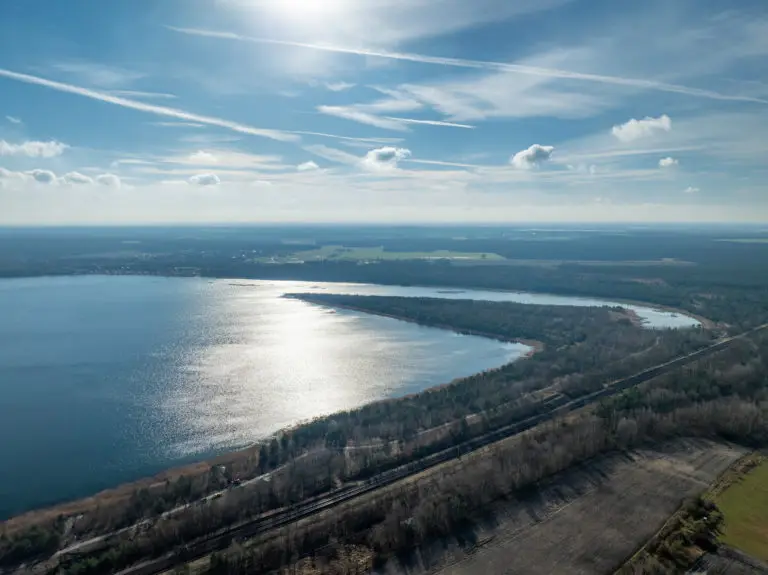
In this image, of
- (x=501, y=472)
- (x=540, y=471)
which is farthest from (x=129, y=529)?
(x=540, y=471)

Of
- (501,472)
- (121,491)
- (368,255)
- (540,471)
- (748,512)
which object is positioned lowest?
(121,491)

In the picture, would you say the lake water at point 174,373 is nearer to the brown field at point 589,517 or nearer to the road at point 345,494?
the road at point 345,494

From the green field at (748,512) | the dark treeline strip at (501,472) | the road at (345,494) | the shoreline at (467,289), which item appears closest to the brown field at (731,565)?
the green field at (748,512)

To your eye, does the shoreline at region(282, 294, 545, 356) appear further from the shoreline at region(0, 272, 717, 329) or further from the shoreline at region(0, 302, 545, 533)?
the shoreline at region(0, 272, 717, 329)

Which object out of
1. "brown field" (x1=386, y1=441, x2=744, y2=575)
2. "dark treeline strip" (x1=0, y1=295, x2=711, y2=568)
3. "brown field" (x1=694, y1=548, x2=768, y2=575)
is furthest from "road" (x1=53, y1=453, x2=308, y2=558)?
"brown field" (x1=694, y1=548, x2=768, y2=575)

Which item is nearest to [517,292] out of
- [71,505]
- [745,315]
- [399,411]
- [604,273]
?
[604,273]

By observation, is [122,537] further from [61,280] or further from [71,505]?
[61,280]

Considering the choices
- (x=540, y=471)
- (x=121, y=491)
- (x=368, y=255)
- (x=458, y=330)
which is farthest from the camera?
(x=368, y=255)

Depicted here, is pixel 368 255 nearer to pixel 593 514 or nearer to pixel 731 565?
pixel 593 514
